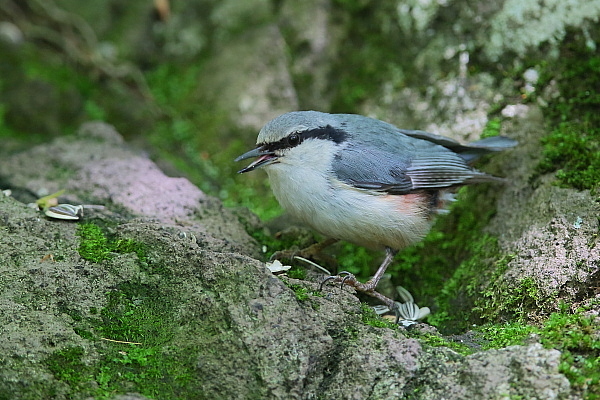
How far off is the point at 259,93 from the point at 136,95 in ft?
4.60

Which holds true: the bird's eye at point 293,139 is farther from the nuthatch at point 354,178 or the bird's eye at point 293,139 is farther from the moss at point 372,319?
the moss at point 372,319

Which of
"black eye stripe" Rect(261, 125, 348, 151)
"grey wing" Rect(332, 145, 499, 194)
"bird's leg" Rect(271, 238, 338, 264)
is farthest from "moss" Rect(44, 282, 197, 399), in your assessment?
"grey wing" Rect(332, 145, 499, 194)

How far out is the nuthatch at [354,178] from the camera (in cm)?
380

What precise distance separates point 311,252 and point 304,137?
824 mm

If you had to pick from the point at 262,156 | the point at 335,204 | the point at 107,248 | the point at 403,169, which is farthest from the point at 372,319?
the point at 107,248

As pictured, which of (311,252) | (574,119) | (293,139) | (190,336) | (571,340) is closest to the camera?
(571,340)

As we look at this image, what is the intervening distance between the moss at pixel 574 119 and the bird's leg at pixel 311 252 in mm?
1630

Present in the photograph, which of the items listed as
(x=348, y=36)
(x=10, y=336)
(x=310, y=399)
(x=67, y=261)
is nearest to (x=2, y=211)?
(x=67, y=261)

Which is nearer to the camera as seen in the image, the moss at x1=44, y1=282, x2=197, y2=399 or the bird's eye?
the moss at x1=44, y1=282, x2=197, y2=399

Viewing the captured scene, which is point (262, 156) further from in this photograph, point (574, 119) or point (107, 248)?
point (574, 119)

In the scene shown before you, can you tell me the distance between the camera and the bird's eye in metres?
3.88

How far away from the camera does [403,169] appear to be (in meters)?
4.05

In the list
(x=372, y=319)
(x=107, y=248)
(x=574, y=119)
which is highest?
(x=574, y=119)

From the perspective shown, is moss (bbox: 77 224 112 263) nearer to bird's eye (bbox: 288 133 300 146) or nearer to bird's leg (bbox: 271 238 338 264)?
bird's leg (bbox: 271 238 338 264)
